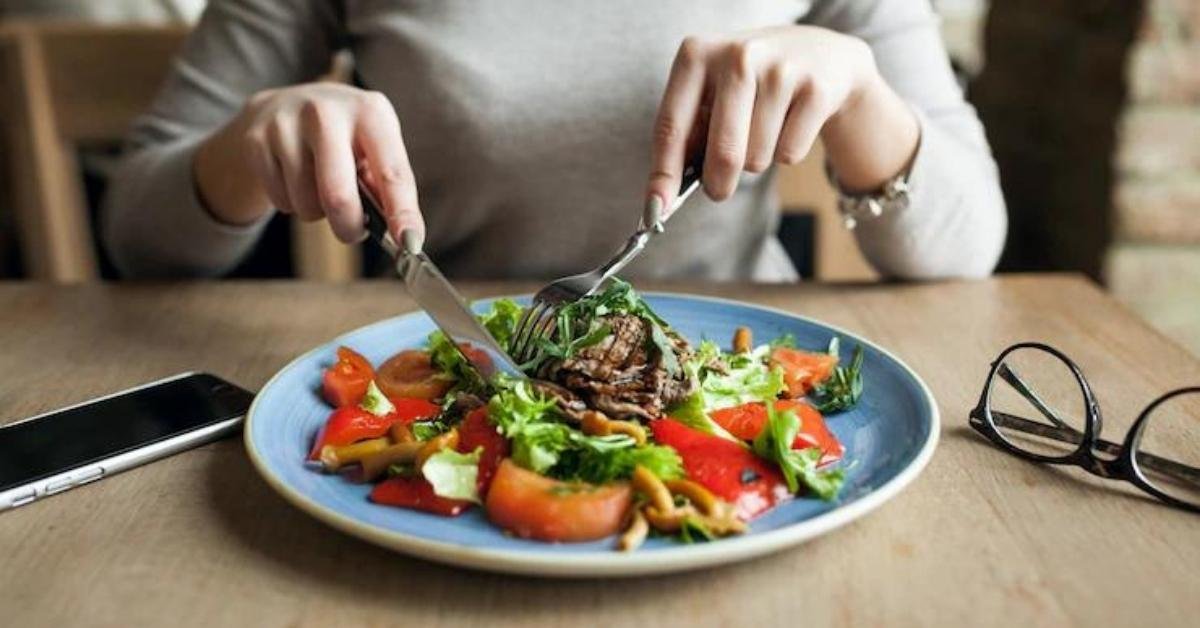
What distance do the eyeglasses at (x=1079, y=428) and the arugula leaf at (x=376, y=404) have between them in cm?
40

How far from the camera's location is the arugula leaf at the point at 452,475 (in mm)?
616

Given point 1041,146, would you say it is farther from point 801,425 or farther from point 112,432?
point 112,432

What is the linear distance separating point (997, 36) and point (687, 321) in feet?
4.88

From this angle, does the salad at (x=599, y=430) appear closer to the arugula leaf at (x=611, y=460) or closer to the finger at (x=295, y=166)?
the arugula leaf at (x=611, y=460)

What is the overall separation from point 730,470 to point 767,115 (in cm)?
38

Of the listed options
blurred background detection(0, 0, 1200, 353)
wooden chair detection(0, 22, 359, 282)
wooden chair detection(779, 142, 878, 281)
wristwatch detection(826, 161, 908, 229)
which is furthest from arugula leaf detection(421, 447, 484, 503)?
wooden chair detection(0, 22, 359, 282)

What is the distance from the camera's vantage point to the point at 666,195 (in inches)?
34.6

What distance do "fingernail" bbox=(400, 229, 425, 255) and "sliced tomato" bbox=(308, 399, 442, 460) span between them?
11cm

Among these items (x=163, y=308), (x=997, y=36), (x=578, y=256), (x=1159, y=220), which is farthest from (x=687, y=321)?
(x=997, y=36)

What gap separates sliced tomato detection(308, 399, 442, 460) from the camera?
2.31 feet

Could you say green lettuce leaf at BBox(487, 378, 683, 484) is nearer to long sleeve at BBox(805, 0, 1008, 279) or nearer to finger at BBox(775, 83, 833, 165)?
finger at BBox(775, 83, 833, 165)

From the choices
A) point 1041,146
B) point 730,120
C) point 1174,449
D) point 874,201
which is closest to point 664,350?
point 730,120

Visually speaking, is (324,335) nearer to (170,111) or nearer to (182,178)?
(182,178)

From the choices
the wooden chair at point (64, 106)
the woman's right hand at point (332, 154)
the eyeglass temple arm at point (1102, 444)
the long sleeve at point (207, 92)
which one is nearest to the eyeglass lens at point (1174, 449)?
the eyeglass temple arm at point (1102, 444)
